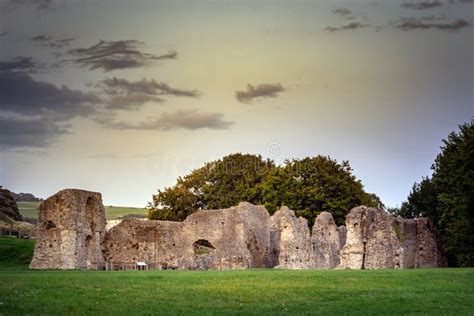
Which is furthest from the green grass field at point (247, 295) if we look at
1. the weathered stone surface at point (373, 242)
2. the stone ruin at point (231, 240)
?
the stone ruin at point (231, 240)

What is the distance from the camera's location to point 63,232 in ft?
163

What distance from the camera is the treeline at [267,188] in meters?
72.6

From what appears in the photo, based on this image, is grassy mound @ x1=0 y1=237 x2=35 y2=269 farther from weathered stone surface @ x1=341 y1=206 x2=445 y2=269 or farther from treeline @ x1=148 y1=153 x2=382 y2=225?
treeline @ x1=148 y1=153 x2=382 y2=225

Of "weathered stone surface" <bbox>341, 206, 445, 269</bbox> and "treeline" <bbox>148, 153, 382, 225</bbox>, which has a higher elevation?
"treeline" <bbox>148, 153, 382, 225</bbox>

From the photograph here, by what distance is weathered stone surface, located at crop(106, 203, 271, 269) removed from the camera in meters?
57.1

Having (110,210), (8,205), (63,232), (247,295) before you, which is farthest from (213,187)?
(247,295)

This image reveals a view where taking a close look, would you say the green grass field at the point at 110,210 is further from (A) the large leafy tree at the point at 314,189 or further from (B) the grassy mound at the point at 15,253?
(B) the grassy mound at the point at 15,253

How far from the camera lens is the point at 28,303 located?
21406mm

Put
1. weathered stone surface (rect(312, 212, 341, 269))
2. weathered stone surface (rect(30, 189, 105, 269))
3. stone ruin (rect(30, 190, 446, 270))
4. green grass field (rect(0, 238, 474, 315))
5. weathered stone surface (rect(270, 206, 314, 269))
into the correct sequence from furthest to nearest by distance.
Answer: weathered stone surface (rect(312, 212, 341, 269)) → weathered stone surface (rect(270, 206, 314, 269)) → stone ruin (rect(30, 190, 446, 270)) → weathered stone surface (rect(30, 189, 105, 269)) → green grass field (rect(0, 238, 474, 315))

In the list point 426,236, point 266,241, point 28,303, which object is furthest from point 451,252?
point 28,303

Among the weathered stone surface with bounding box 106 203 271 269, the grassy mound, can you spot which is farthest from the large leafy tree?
the grassy mound

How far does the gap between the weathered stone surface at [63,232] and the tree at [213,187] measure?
29202 millimetres

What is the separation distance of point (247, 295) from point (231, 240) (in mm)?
33691

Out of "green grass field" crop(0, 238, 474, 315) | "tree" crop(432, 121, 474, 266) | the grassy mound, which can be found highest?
"tree" crop(432, 121, 474, 266)
